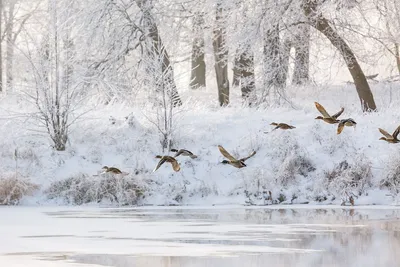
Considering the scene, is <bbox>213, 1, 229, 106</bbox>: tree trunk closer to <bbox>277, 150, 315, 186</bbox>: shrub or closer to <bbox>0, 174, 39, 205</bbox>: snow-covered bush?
<bbox>277, 150, 315, 186</bbox>: shrub

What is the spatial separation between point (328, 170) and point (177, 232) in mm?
6356

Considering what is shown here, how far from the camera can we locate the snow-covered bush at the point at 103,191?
19.4 m

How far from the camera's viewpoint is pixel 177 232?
1386 cm

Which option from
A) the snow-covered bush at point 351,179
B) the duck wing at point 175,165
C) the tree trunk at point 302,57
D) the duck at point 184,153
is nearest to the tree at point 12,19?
the tree trunk at point 302,57

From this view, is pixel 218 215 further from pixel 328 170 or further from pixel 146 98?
pixel 146 98

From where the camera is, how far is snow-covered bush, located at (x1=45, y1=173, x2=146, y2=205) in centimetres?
1942

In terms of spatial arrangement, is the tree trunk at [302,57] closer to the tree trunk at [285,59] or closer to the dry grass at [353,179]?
the tree trunk at [285,59]

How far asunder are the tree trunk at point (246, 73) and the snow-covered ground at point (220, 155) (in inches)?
47.3

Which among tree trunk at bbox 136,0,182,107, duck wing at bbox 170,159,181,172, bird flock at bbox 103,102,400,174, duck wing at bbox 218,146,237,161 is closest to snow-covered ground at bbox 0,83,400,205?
bird flock at bbox 103,102,400,174

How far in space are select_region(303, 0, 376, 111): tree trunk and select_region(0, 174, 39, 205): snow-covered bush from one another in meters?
8.29

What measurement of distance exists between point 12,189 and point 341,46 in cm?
910

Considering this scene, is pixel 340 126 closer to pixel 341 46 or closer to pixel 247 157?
pixel 247 157

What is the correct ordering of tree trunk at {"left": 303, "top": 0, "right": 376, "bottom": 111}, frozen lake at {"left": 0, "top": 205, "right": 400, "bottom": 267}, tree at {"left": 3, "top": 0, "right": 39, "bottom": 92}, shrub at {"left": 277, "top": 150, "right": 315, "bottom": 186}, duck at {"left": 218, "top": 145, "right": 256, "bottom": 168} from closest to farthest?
frozen lake at {"left": 0, "top": 205, "right": 400, "bottom": 267} < duck at {"left": 218, "top": 145, "right": 256, "bottom": 168} < shrub at {"left": 277, "top": 150, "right": 315, "bottom": 186} < tree trunk at {"left": 303, "top": 0, "right": 376, "bottom": 111} < tree at {"left": 3, "top": 0, "right": 39, "bottom": 92}

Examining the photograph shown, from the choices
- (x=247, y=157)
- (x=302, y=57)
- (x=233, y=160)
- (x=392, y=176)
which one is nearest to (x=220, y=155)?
(x=233, y=160)
